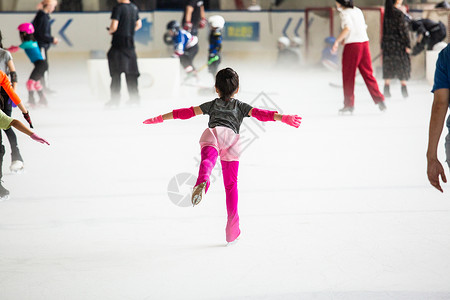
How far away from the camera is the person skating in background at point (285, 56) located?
14281 mm

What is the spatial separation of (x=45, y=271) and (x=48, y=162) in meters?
2.52

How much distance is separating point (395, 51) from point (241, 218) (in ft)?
20.6

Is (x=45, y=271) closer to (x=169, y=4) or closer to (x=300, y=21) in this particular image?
(x=300, y=21)

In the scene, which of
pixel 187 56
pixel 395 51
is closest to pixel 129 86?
pixel 187 56

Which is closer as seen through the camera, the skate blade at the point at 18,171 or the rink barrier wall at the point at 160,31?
the skate blade at the point at 18,171

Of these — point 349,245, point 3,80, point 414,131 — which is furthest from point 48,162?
point 414,131

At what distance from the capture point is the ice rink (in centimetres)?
269

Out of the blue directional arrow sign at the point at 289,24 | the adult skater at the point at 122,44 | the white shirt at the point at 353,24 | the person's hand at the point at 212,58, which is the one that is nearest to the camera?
the white shirt at the point at 353,24

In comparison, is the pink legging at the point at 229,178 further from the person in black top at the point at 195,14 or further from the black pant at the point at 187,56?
the person in black top at the point at 195,14

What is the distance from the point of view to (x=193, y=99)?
9414 millimetres

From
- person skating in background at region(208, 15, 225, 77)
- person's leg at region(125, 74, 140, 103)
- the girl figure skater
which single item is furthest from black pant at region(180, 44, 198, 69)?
the girl figure skater

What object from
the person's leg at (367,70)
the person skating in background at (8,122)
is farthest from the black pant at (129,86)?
the person skating in background at (8,122)

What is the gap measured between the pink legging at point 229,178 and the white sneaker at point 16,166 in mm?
2207

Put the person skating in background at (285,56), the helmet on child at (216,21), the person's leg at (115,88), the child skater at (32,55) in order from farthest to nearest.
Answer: the person skating in background at (285,56), the helmet on child at (216,21), the person's leg at (115,88), the child skater at (32,55)
